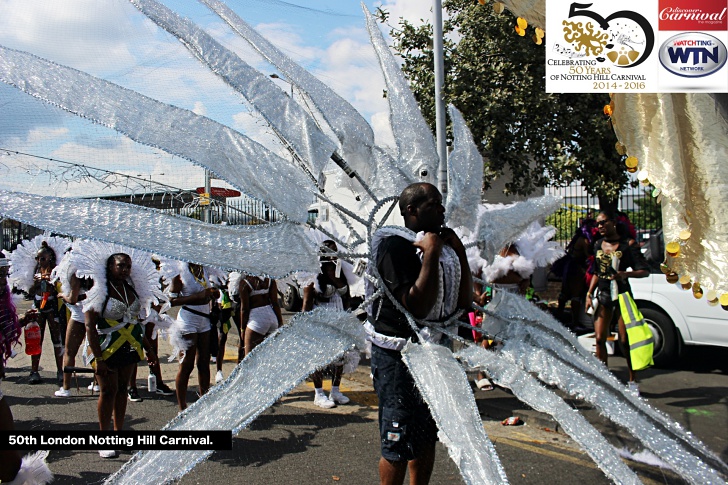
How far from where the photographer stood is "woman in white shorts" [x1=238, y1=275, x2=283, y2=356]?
5934 mm

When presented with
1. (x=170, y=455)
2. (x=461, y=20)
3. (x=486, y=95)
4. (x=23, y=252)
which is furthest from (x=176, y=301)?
(x=461, y=20)

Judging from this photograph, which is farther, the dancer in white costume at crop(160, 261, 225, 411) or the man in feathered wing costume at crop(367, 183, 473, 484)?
the dancer in white costume at crop(160, 261, 225, 411)

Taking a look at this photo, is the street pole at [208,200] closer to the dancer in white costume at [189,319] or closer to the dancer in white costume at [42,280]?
the dancer in white costume at [189,319]

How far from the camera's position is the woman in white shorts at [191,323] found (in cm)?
529

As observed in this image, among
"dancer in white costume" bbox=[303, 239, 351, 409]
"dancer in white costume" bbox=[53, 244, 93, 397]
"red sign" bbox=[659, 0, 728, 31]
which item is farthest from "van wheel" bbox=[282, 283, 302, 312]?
"red sign" bbox=[659, 0, 728, 31]

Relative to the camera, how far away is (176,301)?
5367mm

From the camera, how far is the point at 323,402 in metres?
5.82

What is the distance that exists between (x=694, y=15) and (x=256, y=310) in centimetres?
449

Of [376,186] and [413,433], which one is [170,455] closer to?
[413,433]

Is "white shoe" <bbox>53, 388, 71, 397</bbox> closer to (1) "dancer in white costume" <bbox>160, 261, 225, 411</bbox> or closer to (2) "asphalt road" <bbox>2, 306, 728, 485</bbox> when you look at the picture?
(2) "asphalt road" <bbox>2, 306, 728, 485</bbox>

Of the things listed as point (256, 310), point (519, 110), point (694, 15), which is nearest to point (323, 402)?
point (256, 310)

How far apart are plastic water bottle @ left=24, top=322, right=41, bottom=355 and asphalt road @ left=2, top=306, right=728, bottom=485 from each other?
44 centimetres

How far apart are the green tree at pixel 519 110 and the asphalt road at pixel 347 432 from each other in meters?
3.33

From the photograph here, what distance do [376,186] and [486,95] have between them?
6710 mm
